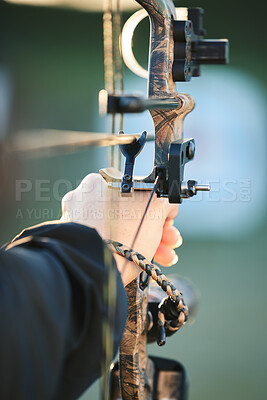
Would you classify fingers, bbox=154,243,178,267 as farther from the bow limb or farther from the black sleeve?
the black sleeve

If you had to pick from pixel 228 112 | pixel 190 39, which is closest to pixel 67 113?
pixel 228 112

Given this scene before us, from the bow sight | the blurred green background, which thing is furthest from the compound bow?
the blurred green background

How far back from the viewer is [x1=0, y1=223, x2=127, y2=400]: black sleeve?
0.39 m

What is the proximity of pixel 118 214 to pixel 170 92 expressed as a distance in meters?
0.22

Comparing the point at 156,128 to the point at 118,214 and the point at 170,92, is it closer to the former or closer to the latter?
the point at 170,92

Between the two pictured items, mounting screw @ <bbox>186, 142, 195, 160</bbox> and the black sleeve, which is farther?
mounting screw @ <bbox>186, 142, 195, 160</bbox>

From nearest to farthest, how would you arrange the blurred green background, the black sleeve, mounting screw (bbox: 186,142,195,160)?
the black sleeve < mounting screw (bbox: 186,142,195,160) < the blurred green background

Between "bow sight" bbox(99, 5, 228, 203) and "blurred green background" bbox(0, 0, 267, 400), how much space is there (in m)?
1.73

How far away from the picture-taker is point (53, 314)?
41cm

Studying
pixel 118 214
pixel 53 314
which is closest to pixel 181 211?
pixel 118 214

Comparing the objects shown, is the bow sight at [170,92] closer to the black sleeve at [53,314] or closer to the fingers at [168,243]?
the fingers at [168,243]

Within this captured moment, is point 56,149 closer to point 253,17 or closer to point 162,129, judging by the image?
point 162,129

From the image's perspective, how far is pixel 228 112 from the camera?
3.38 metres

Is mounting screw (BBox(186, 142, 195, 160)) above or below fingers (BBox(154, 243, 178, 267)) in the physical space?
above
